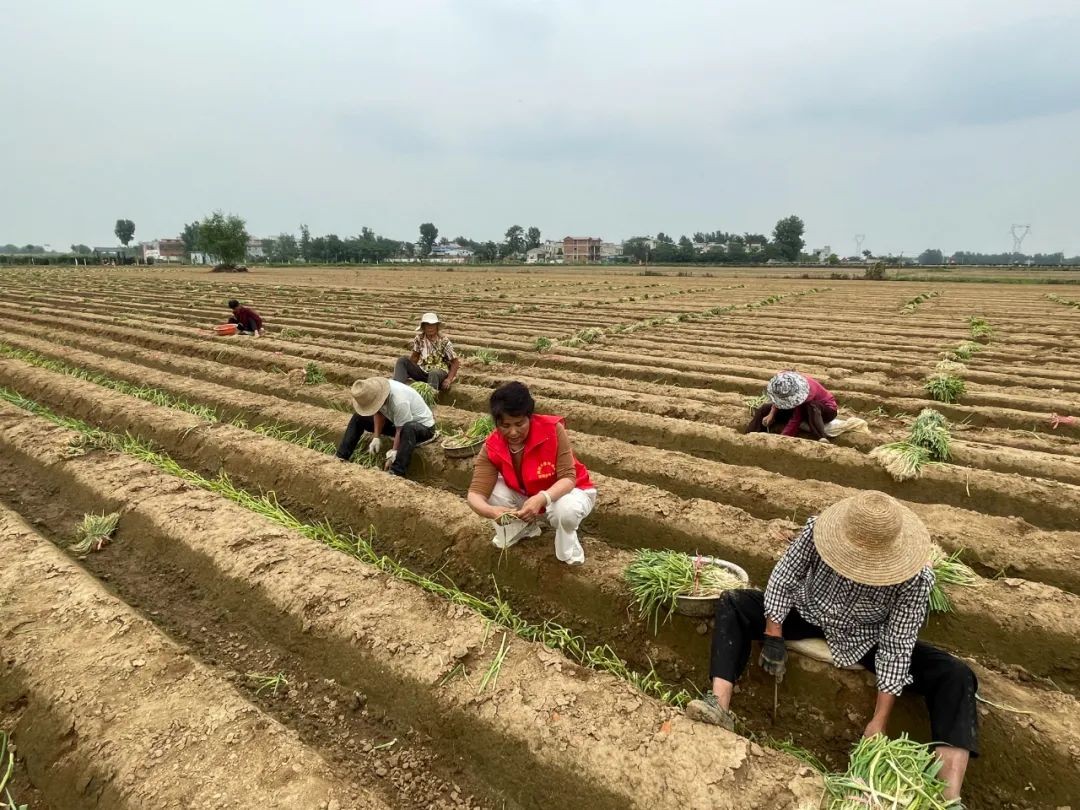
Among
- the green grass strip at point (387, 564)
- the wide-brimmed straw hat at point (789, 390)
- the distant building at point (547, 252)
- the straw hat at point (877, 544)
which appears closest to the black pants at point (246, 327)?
the green grass strip at point (387, 564)

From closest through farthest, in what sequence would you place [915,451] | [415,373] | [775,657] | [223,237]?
[775,657]
[915,451]
[415,373]
[223,237]

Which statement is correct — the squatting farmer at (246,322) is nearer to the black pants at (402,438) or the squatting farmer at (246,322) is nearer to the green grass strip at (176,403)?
the green grass strip at (176,403)

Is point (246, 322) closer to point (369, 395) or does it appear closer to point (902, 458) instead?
point (369, 395)

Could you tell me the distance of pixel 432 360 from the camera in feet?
26.1

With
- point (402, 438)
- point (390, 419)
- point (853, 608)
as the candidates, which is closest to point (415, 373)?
point (390, 419)

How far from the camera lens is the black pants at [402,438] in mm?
5523

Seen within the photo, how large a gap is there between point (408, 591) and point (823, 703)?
93.8 inches

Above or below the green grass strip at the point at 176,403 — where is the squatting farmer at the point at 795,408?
above

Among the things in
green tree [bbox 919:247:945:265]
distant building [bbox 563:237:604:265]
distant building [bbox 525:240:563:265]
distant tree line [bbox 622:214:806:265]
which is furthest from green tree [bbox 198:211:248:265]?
green tree [bbox 919:247:945:265]

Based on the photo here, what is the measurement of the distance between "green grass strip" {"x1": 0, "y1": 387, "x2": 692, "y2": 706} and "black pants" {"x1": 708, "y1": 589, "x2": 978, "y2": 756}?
34 cm

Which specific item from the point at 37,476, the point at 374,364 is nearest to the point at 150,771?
the point at 37,476

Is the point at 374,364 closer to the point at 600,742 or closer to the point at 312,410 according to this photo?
the point at 312,410

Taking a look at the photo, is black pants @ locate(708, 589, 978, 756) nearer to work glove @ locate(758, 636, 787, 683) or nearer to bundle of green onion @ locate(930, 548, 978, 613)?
work glove @ locate(758, 636, 787, 683)

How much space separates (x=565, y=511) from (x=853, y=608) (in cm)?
159
